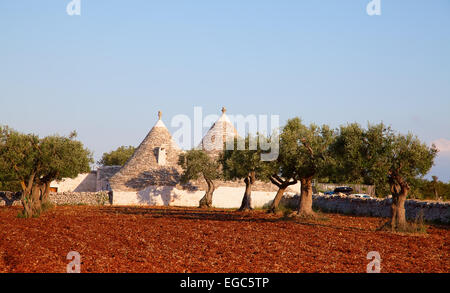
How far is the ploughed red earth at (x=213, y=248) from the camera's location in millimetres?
12703

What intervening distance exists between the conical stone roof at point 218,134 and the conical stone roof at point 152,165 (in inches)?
121

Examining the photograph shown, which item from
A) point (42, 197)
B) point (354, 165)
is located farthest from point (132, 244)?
point (42, 197)

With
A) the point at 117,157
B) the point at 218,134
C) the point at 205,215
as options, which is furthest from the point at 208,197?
the point at 117,157

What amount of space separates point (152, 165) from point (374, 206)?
73.3 feet

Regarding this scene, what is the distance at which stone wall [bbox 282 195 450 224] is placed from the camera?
95.4 feet

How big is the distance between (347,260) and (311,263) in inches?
51.5

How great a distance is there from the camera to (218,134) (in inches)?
2007

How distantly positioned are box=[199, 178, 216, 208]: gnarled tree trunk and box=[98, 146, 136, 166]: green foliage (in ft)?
129

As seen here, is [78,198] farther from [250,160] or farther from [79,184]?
[250,160]

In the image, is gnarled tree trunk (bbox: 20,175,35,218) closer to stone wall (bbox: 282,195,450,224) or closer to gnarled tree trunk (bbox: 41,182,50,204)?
gnarled tree trunk (bbox: 41,182,50,204)

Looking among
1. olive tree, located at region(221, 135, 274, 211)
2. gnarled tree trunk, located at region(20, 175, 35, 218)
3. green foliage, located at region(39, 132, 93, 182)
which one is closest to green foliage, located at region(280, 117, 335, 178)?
olive tree, located at region(221, 135, 274, 211)

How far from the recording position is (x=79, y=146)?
3281cm

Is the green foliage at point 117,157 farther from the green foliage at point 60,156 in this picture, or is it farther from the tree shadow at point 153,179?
the green foliage at point 60,156

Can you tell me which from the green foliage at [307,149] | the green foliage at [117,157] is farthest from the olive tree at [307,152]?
the green foliage at [117,157]
